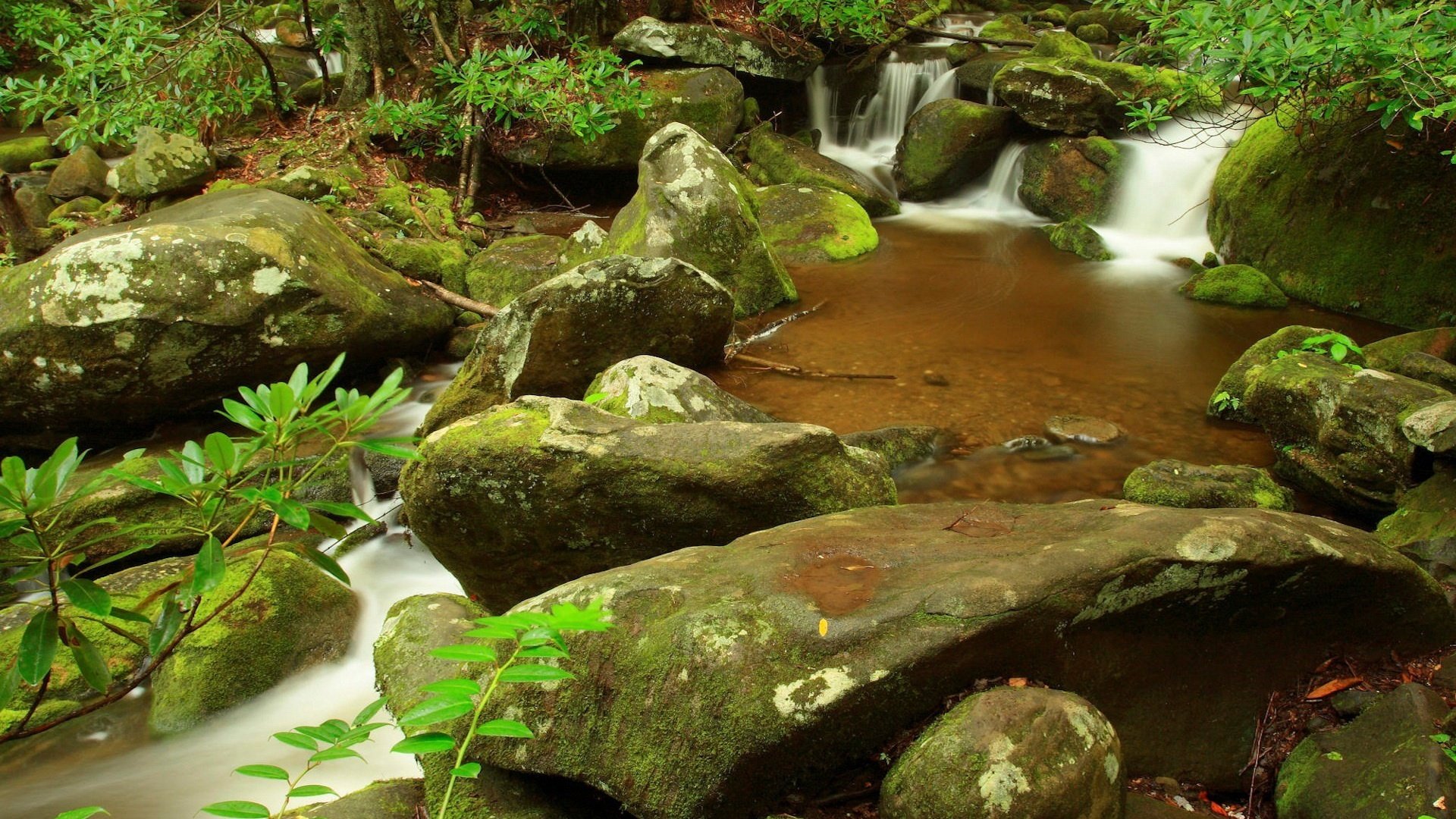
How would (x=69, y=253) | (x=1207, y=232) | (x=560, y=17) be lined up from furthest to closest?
(x=560, y=17)
(x=1207, y=232)
(x=69, y=253)

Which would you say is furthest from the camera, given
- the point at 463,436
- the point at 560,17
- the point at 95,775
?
the point at 560,17

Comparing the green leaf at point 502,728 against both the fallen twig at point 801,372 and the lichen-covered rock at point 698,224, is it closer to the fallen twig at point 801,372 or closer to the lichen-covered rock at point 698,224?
Answer: the fallen twig at point 801,372

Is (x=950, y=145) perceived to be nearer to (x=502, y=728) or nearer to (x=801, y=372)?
(x=801, y=372)

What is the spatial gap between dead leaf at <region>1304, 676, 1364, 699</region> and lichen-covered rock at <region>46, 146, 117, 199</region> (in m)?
10.7

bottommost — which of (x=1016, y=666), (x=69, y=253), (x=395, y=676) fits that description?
(x=395, y=676)

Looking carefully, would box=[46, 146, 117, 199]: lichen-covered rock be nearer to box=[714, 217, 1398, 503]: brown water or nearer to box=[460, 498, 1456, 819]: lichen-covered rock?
box=[714, 217, 1398, 503]: brown water

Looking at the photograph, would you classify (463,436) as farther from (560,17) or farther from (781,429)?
(560,17)

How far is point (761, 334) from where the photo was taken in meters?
7.56

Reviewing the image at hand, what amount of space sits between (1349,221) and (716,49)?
26.8ft

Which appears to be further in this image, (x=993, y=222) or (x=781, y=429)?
(x=993, y=222)

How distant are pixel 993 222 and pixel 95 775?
10607mm

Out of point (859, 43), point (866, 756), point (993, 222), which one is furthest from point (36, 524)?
point (859, 43)

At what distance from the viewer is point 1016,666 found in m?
2.44

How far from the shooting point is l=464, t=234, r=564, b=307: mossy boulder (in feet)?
26.3
